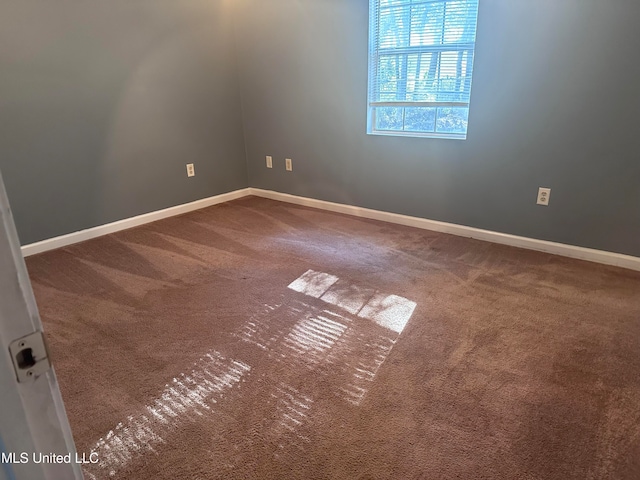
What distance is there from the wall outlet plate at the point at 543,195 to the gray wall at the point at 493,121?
0.03 m

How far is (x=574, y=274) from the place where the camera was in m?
2.70

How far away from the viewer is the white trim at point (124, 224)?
317 cm

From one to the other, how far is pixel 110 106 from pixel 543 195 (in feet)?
11.1

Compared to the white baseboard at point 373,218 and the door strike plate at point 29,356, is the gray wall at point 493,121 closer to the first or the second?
the white baseboard at point 373,218

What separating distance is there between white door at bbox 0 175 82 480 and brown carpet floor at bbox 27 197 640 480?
1.02 m

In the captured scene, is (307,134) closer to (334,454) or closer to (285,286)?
(285,286)

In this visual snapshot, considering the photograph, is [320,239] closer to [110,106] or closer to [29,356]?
[110,106]

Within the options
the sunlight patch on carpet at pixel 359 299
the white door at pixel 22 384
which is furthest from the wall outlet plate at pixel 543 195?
the white door at pixel 22 384

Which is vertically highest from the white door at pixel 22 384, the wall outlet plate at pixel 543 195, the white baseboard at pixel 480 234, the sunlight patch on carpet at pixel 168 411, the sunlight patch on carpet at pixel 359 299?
the white door at pixel 22 384

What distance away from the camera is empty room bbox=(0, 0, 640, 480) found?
1487mm

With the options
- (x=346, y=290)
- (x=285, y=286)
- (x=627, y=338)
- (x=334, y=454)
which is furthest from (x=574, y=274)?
(x=334, y=454)

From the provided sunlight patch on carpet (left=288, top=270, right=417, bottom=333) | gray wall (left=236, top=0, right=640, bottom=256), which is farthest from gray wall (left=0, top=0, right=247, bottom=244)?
sunlight patch on carpet (left=288, top=270, right=417, bottom=333)

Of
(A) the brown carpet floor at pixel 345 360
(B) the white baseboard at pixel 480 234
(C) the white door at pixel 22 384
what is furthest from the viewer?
(B) the white baseboard at pixel 480 234

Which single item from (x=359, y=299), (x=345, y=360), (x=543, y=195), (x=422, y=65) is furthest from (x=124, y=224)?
(x=543, y=195)
